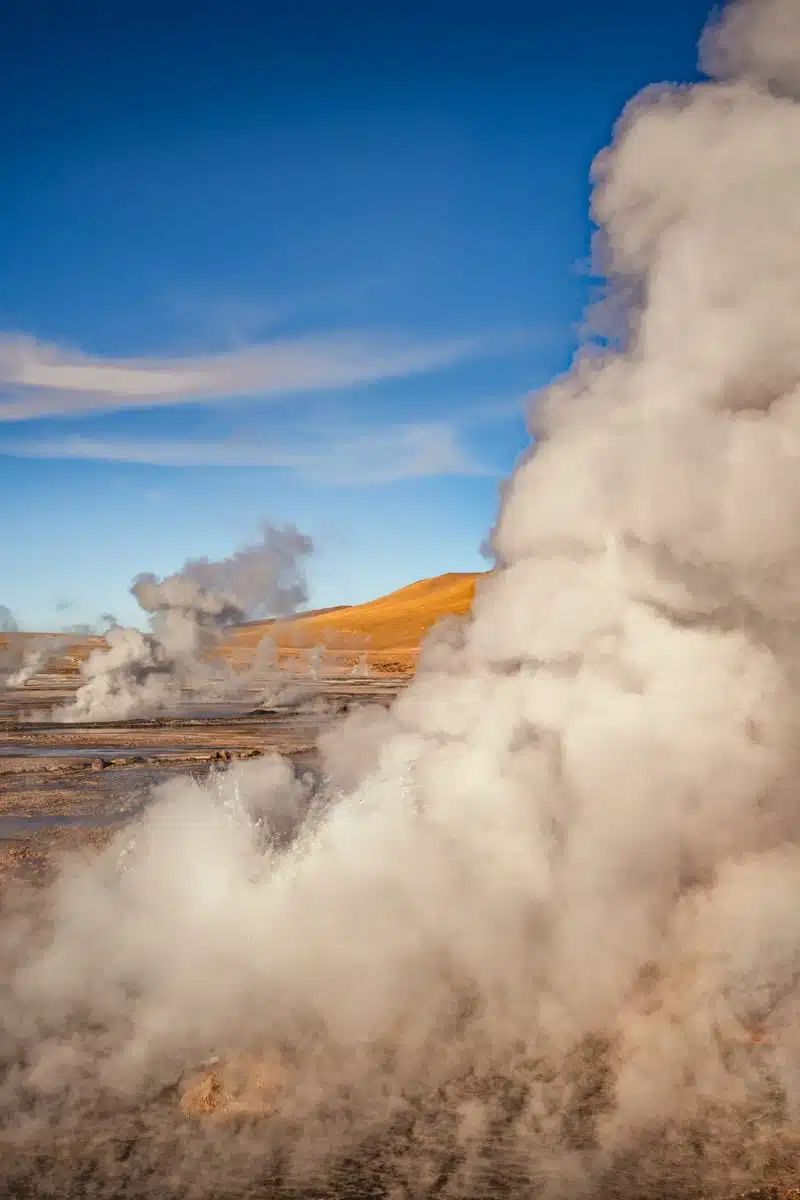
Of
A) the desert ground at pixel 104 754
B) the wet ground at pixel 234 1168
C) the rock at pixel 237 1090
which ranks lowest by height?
the wet ground at pixel 234 1168

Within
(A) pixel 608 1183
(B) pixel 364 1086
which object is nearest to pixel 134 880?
(B) pixel 364 1086

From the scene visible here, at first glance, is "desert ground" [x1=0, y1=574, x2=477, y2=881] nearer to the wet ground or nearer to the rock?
the rock

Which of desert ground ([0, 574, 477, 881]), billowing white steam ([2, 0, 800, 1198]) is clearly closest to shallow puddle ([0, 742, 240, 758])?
desert ground ([0, 574, 477, 881])

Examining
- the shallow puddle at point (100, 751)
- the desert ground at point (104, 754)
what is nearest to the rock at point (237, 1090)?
the desert ground at point (104, 754)

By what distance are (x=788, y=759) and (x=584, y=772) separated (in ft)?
7.25

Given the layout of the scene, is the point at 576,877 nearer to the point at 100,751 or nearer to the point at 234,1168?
the point at 234,1168

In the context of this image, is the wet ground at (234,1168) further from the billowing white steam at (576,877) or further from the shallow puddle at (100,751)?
the shallow puddle at (100,751)

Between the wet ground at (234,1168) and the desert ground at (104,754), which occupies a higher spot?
the desert ground at (104,754)

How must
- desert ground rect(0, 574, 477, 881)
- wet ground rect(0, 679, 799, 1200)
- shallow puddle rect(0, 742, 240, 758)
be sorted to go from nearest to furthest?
wet ground rect(0, 679, 799, 1200), desert ground rect(0, 574, 477, 881), shallow puddle rect(0, 742, 240, 758)

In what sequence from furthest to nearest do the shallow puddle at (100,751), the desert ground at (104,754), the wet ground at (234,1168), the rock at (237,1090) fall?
the shallow puddle at (100,751), the desert ground at (104,754), the rock at (237,1090), the wet ground at (234,1168)

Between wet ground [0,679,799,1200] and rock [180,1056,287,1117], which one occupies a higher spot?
rock [180,1056,287,1117]

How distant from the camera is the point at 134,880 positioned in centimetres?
1399

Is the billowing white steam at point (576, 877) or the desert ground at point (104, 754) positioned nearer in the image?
the billowing white steam at point (576, 877)

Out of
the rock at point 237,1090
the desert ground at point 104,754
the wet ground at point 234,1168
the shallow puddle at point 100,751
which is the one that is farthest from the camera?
the shallow puddle at point 100,751
